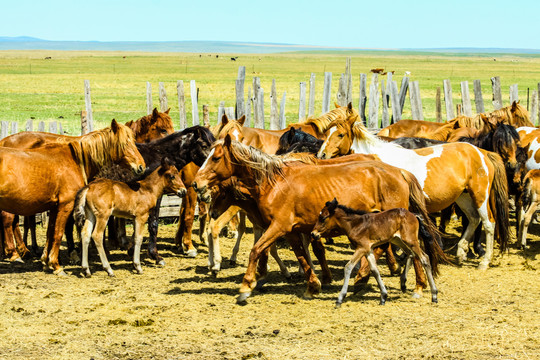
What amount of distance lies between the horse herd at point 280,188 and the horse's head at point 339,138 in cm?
2

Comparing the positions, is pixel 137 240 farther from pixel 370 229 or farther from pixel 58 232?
pixel 370 229

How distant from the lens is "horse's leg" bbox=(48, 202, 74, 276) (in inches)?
356

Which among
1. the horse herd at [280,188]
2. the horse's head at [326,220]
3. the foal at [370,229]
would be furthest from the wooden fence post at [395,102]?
the horse's head at [326,220]

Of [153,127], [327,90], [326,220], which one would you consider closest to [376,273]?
[326,220]

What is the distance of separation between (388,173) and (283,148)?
3.06 m

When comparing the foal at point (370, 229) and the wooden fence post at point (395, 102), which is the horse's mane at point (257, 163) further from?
the wooden fence post at point (395, 102)

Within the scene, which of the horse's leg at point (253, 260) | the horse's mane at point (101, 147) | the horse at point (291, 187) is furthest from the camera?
the horse's mane at point (101, 147)

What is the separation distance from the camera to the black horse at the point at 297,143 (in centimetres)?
1064

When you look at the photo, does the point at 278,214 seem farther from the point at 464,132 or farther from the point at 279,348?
the point at 464,132

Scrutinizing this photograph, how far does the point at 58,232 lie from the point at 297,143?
3934 mm

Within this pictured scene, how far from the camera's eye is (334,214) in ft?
24.8

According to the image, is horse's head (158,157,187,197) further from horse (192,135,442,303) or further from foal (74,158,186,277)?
horse (192,135,442,303)

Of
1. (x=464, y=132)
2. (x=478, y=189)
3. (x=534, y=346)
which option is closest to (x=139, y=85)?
(x=464, y=132)

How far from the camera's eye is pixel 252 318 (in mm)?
7191
